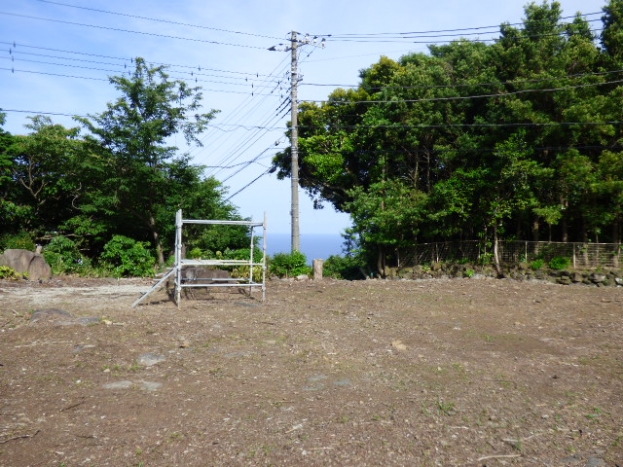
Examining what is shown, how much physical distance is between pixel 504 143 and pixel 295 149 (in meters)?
8.58

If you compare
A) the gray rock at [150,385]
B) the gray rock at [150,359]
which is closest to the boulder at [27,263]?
the gray rock at [150,359]

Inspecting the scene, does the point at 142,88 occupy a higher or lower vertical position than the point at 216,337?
higher

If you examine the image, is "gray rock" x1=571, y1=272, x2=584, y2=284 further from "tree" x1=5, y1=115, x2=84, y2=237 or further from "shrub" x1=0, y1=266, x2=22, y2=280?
"tree" x1=5, y1=115, x2=84, y2=237

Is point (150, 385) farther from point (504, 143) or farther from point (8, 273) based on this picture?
point (504, 143)

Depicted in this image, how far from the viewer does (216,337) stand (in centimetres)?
807

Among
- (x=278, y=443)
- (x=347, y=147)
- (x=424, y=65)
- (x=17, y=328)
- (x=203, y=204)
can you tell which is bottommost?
(x=278, y=443)

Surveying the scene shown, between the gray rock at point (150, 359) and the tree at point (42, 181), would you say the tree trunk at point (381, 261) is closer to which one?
the tree at point (42, 181)

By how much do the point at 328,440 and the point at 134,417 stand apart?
190cm

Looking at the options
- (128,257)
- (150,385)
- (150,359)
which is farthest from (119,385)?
(128,257)

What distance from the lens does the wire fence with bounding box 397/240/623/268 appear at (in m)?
16.6

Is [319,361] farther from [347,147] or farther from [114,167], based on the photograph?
[347,147]

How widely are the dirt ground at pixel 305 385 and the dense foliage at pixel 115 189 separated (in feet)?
33.8

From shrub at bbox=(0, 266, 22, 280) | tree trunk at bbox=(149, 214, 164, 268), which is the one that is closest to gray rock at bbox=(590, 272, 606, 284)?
tree trunk at bbox=(149, 214, 164, 268)

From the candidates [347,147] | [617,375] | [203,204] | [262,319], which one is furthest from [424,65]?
[617,375]
